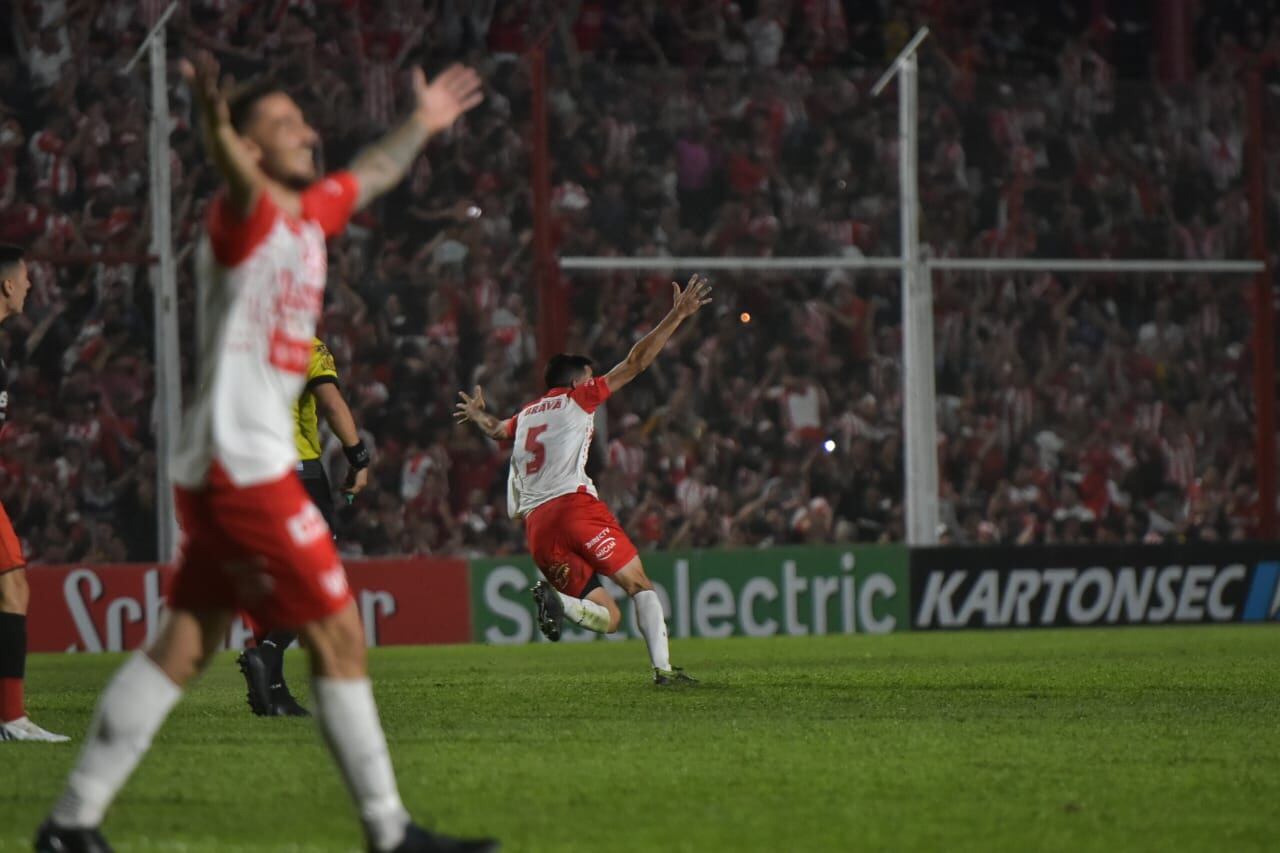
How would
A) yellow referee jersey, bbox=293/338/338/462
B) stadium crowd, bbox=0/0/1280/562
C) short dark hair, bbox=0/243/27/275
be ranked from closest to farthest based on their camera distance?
1. short dark hair, bbox=0/243/27/275
2. yellow referee jersey, bbox=293/338/338/462
3. stadium crowd, bbox=0/0/1280/562

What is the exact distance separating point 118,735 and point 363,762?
26.1 inches

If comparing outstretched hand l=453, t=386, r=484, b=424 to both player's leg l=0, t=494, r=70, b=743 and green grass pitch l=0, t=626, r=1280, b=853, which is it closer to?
green grass pitch l=0, t=626, r=1280, b=853

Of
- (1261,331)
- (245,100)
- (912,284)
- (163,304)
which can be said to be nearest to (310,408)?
(245,100)

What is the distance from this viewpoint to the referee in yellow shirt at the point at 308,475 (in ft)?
32.5

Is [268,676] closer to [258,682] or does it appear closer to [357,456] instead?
[258,682]

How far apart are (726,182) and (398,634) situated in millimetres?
5059

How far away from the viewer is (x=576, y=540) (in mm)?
13164

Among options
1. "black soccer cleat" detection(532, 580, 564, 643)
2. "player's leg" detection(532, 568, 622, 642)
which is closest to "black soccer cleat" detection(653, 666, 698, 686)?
"player's leg" detection(532, 568, 622, 642)

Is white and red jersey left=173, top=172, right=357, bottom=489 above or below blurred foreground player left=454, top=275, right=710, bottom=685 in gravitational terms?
above

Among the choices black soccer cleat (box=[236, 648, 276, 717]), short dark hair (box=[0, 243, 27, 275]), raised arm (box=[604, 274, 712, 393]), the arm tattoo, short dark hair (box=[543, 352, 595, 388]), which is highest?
the arm tattoo

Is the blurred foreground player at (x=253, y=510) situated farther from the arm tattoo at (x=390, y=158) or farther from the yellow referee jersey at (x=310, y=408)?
the yellow referee jersey at (x=310, y=408)

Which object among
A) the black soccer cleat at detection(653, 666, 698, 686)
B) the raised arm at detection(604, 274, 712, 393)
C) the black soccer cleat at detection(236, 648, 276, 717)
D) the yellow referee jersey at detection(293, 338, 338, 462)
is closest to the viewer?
the black soccer cleat at detection(236, 648, 276, 717)

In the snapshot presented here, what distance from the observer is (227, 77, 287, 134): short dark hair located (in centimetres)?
548

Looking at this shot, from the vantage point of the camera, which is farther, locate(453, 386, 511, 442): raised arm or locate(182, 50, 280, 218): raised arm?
locate(453, 386, 511, 442): raised arm
